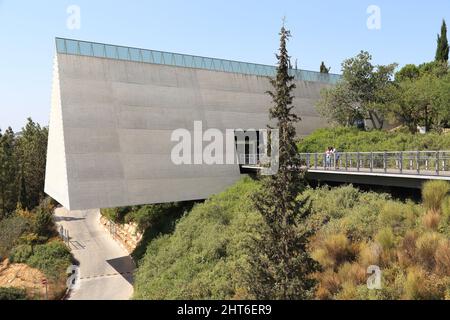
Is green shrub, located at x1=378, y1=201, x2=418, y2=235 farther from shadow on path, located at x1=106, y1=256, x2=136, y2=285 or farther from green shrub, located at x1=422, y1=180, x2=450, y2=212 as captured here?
shadow on path, located at x1=106, y1=256, x2=136, y2=285

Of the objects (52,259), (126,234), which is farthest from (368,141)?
(52,259)

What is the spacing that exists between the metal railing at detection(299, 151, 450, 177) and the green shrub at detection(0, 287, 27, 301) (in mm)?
16863

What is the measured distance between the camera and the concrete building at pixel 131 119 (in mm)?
23484

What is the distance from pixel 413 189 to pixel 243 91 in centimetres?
1818

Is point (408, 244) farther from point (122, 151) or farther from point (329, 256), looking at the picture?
point (122, 151)

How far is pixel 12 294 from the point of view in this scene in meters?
19.8

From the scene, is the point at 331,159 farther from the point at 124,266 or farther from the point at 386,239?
the point at 124,266

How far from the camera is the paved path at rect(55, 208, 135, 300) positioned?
21.0 m

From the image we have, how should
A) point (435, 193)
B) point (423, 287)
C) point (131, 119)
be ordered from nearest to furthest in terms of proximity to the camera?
point (423, 287) < point (435, 193) < point (131, 119)

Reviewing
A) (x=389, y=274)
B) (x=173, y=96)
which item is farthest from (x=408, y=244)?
(x=173, y=96)

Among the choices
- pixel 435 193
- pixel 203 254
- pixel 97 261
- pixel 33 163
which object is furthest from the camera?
pixel 33 163

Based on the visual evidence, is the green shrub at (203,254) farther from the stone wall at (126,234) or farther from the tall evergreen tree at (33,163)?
the tall evergreen tree at (33,163)

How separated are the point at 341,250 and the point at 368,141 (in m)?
18.4

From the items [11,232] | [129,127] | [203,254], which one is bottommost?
[11,232]
